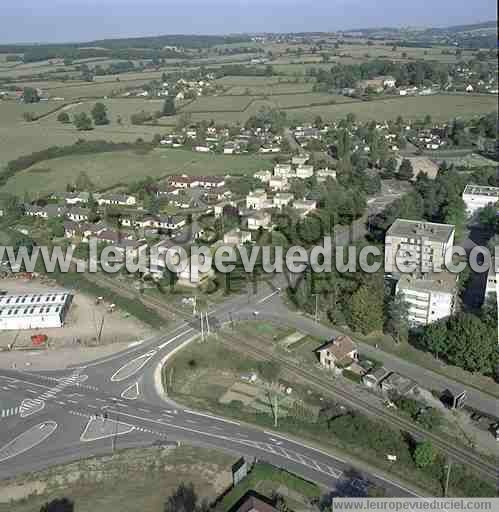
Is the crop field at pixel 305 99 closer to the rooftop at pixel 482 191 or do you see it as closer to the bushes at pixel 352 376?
the rooftop at pixel 482 191

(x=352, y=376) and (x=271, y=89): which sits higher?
(x=271, y=89)

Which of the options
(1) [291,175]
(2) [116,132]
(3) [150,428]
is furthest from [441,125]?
(3) [150,428]

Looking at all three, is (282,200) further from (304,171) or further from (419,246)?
(419,246)

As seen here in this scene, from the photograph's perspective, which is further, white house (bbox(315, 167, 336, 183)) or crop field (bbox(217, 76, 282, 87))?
crop field (bbox(217, 76, 282, 87))

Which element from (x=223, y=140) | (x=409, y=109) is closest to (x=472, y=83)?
(x=409, y=109)

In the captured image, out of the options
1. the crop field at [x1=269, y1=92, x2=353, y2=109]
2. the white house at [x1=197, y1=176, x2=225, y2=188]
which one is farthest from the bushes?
the crop field at [x1=269, y1=92, x2=353, y2=109]

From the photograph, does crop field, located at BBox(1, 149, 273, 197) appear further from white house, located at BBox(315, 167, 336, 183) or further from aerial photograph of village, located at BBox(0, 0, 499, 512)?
white house, located at BBox(315, 167, 336, 183)
